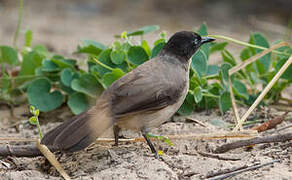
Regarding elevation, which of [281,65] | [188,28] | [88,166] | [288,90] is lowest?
[88,166]

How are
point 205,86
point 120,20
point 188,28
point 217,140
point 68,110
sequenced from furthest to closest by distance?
point 120,20 → point 188,28 → point 68,110 → point 205,86 → point 217,140

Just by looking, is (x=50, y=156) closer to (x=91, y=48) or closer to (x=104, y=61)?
(x=104, y=61)

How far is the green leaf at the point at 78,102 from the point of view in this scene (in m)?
4.61

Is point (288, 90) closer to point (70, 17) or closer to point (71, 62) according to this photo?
point (71, 62)

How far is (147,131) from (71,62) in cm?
177

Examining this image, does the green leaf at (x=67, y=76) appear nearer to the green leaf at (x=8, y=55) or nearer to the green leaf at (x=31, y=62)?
the green leaf at (x=31, y=62)

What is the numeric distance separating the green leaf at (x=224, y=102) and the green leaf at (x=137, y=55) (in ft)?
2.83

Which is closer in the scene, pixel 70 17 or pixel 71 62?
pixel 71 62

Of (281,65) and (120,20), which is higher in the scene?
(120,20)

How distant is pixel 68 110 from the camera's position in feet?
16.2

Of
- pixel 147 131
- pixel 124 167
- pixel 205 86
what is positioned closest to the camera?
pixel 124 167

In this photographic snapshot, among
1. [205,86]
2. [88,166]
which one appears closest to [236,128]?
[205,86]

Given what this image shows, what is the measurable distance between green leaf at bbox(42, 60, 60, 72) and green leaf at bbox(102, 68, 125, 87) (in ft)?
2.53

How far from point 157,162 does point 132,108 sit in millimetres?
459
